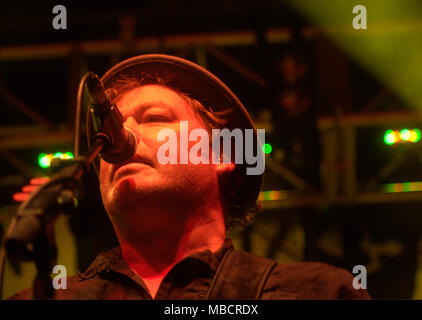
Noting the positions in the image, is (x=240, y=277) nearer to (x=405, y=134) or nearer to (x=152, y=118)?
(x=152, y=118)

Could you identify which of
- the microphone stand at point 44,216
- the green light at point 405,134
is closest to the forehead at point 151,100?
the microphone stand at point 44,216

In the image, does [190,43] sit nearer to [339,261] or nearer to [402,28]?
[402,28]

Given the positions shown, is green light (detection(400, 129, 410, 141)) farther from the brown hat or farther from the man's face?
the man's face

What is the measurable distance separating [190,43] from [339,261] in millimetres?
2079

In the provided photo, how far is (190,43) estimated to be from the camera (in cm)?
411

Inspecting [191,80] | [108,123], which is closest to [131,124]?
[191,80]

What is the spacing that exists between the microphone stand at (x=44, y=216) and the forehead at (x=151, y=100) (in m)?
0.69

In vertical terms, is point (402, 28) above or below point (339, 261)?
above

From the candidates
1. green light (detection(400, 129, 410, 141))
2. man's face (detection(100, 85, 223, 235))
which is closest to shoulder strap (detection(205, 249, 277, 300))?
man's face (detection(100, 85, 223, 235))

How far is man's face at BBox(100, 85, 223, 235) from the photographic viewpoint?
1877 mm

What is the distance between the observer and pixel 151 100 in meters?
2.08
